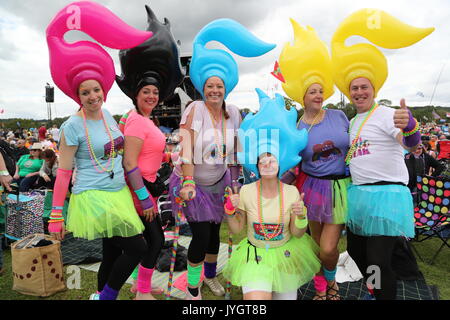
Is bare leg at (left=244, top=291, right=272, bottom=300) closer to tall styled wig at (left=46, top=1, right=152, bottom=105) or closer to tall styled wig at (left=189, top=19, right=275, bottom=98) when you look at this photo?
tall styled wig at (left=189, top=19, right=275, bottom=98)

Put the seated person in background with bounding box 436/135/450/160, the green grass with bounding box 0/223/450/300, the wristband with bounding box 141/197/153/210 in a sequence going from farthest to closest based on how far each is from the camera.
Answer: the seated person in background with bounding box 436/135/450/160 < the green grass with bounding box 0/223/450/300 < the wristband with bounding box 141/197/153/210

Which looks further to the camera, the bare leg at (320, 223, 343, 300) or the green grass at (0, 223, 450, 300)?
the green grass at (0, 223, 450, 300)

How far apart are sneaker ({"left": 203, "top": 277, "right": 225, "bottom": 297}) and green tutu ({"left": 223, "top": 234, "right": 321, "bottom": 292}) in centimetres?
73

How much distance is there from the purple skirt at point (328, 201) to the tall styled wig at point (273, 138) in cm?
32

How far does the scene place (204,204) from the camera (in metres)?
2.73

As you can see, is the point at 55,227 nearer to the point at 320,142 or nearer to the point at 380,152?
the point at 320,142

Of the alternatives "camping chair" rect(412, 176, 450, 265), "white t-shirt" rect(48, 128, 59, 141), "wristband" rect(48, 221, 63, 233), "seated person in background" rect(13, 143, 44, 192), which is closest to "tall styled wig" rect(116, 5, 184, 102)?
"white t-shirt" rect(48, 128, 59, 141)

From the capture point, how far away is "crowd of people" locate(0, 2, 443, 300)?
229cm

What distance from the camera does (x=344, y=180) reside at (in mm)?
2654

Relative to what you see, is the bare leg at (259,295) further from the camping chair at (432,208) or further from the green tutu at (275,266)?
the camping chair at (432,208)

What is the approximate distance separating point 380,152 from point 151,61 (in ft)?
6.52

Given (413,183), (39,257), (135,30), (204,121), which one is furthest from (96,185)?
(413,183)

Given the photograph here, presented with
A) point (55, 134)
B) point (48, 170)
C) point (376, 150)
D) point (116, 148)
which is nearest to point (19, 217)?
point (48, 170)

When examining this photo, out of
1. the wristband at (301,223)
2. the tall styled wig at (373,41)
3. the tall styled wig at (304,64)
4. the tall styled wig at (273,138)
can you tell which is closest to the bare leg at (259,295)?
the wristband at (301,223)
